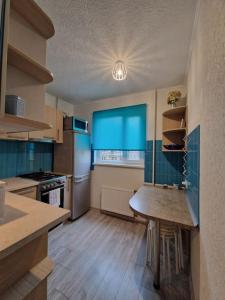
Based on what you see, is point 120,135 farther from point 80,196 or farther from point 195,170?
point 195,170

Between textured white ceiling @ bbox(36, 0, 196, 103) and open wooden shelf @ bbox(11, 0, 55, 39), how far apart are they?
1.05 ft

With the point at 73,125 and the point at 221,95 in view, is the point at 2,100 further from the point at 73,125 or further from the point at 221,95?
the point at 73,125

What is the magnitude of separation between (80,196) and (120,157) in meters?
1.09

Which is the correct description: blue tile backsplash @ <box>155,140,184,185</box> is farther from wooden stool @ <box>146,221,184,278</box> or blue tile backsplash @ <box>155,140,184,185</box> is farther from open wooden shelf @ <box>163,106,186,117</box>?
wooden stool @ <box>146,221,184,278</box>

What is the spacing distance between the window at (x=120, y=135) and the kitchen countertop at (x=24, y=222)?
202 cm

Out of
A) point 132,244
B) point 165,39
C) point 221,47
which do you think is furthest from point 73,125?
point 221,47

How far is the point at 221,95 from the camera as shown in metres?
0.58

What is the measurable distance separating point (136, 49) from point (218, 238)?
1.74 m

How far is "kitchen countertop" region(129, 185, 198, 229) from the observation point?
4.07 feet

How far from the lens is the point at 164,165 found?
95.0 inches

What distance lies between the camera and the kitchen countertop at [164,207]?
1.24 m

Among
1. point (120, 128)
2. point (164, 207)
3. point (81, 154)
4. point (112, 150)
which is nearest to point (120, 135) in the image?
point (120, 128)

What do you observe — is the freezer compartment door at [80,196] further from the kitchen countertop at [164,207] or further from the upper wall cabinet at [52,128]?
the kitchen countertop at [164,207]

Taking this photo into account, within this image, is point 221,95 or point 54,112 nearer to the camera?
point 221,95
